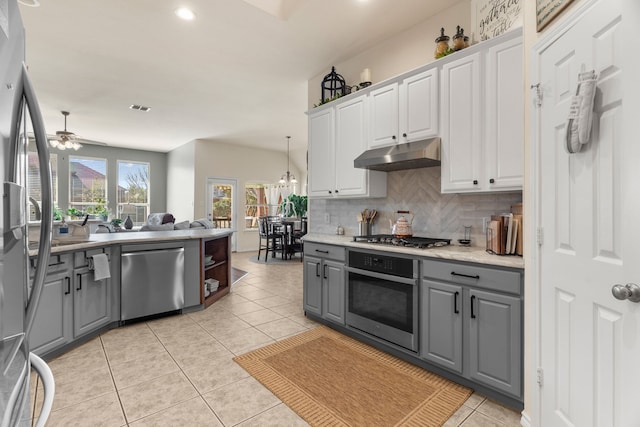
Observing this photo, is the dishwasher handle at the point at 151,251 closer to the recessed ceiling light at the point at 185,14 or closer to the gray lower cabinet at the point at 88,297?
the gray lower cabinet at the point at 88,297

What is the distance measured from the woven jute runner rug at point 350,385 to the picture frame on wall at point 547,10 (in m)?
2.21

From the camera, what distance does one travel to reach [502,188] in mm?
2189

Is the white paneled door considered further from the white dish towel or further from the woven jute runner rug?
the white dish towel

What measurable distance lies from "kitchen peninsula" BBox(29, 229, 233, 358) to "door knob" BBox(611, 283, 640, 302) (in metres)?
3.24

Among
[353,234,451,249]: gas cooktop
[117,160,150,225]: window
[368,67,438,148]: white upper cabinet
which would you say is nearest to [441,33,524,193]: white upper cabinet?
[368,67,438,148]: white upper cabinet

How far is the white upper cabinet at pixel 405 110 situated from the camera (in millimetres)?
2596

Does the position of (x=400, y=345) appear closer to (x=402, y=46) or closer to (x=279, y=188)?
(x=402, y=46)

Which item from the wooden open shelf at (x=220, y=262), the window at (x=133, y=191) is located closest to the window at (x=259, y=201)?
the window at (x=133, y=191)

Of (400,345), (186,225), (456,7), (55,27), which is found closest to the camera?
(400,345)

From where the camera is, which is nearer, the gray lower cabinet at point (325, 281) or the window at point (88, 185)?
the gray lower cabinet at point (325, 281)

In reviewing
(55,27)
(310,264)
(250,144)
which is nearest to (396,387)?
(310,264)

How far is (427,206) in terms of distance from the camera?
295 cm

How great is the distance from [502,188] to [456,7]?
1.73 meters

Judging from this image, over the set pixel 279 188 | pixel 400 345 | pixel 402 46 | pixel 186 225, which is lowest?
pixel 400 345
